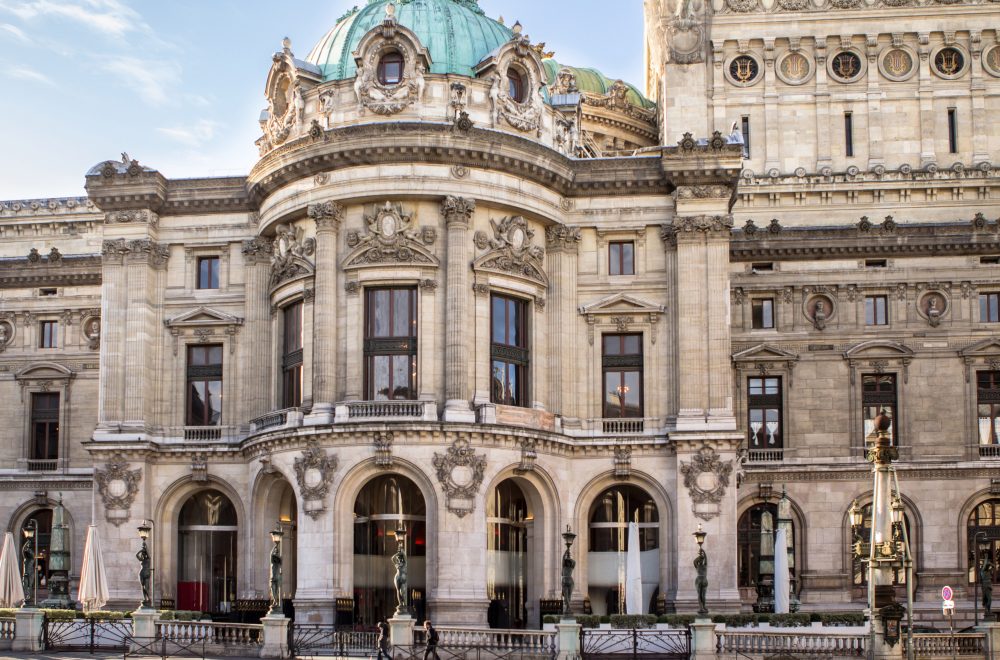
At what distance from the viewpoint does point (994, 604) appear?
222 ft

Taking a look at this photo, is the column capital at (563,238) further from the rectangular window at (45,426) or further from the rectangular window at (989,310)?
the rectangular window at (45,426)

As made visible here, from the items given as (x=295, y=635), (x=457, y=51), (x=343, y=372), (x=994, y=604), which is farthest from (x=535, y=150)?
(x=994, y=604)

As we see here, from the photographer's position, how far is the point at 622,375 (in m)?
62.5

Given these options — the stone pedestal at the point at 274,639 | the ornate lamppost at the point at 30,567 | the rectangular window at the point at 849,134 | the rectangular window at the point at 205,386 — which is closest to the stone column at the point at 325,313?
Result: the rectangular window at the point at 205,386

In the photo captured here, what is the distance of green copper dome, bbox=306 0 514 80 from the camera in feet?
205

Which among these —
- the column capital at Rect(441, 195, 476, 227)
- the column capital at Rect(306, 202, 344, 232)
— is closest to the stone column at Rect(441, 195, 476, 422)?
the column capital at Rect(441, 195, 476, 227)

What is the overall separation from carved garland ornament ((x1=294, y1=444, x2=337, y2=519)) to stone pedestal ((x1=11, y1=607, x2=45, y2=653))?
10714 mm

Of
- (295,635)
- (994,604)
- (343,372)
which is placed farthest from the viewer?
(994,604)

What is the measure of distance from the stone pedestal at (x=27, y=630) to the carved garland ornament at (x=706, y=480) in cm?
2461

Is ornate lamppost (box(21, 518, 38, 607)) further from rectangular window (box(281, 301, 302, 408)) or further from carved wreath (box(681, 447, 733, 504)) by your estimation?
carved wreath (box(681, 447, 733, 504))

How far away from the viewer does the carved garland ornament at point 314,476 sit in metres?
→ 57.3

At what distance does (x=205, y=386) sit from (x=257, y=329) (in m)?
3.38

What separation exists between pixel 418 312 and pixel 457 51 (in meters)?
11.7

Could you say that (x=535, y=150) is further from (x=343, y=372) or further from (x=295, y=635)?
(x=295, y=635)
